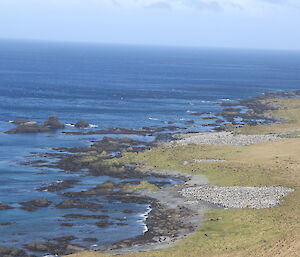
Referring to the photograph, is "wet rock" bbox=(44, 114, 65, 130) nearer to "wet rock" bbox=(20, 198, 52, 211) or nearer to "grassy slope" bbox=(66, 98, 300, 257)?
"grassy slope" bbox=(66, 98, 300, 257)

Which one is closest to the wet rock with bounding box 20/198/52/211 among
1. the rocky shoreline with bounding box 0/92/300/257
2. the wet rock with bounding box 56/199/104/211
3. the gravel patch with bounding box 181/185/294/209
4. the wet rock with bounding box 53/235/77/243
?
the rocky shoreline with bounding box 0/92/300/257

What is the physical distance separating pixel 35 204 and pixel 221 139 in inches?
1765

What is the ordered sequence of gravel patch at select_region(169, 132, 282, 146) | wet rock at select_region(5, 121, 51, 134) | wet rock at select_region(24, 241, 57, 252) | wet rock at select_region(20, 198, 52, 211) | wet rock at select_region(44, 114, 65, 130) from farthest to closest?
wet rock at select_region(44, 114, 65, 130)
wet rock at select_region(5, 121, 51, 134)
gravel patch at select_region(169, 132, 282, 146)
wet rock at select_region(20, 198, 52, 211)
wet rock at select_region(24, 241, 57, 252)

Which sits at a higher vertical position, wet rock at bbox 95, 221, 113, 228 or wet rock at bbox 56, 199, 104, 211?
wet rock at bbox 56, 199, 104, 211

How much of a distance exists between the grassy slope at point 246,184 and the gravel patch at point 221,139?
332cm

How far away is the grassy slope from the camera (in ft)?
169

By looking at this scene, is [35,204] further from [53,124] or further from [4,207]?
[53,124]

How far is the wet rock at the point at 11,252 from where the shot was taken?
51031 mm

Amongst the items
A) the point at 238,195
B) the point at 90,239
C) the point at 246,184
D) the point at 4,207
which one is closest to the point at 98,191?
the point at 4,207

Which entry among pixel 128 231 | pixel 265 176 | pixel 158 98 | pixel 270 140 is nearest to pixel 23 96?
pixel 158 98

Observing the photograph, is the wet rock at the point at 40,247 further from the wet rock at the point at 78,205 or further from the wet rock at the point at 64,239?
the wet rock at the point at 78,205

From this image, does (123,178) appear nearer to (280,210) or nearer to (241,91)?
(280,210)

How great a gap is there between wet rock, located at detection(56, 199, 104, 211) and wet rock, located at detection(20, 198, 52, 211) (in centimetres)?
149

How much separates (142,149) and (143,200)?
2654 cm
